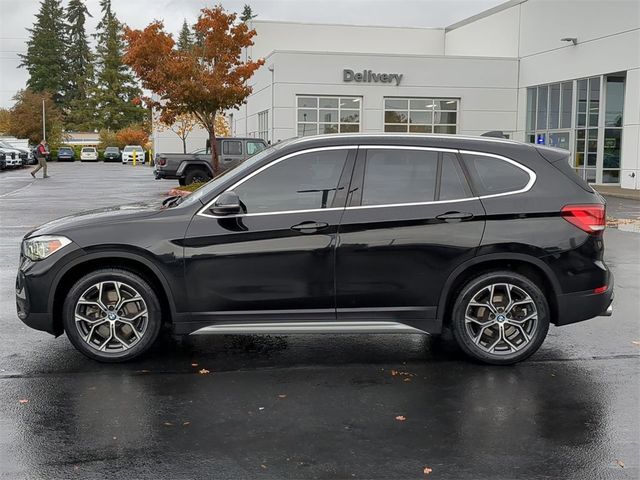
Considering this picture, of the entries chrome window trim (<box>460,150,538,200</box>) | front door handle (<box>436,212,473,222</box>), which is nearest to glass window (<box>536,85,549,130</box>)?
chrome window trim (<box>460,150,538,200</box>)

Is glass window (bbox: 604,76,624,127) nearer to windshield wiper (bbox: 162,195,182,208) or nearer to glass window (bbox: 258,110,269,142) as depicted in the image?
glass window (bbox: 258,110,269,142)

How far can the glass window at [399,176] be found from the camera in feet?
18.9

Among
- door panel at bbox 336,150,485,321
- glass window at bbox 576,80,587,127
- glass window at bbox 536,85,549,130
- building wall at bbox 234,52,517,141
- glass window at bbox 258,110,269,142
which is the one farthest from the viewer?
glass window at bbox 258,110,269,142

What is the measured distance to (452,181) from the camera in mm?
5809

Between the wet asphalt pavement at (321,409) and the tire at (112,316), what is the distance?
0.16 meters

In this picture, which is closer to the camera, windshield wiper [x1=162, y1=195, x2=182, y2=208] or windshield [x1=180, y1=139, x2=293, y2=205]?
windshield [x1=180, y1=139, x2=293, y2=205]

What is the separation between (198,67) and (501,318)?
23.3 metres

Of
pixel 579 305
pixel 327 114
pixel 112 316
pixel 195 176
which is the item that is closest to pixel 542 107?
pixel 327 114

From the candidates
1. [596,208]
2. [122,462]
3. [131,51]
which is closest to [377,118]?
[131,51]

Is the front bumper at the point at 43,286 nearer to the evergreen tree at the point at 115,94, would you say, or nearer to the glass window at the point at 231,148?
the glass window at the point at 231,148

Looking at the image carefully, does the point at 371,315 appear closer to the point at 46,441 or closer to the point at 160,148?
the point at 46,441

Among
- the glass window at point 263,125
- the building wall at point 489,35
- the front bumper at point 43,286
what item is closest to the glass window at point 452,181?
the front bumper at point 43,286

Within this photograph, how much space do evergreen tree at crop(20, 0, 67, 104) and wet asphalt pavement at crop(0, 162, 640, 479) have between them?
10818 cm

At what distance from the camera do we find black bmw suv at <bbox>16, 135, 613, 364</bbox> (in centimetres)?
563
